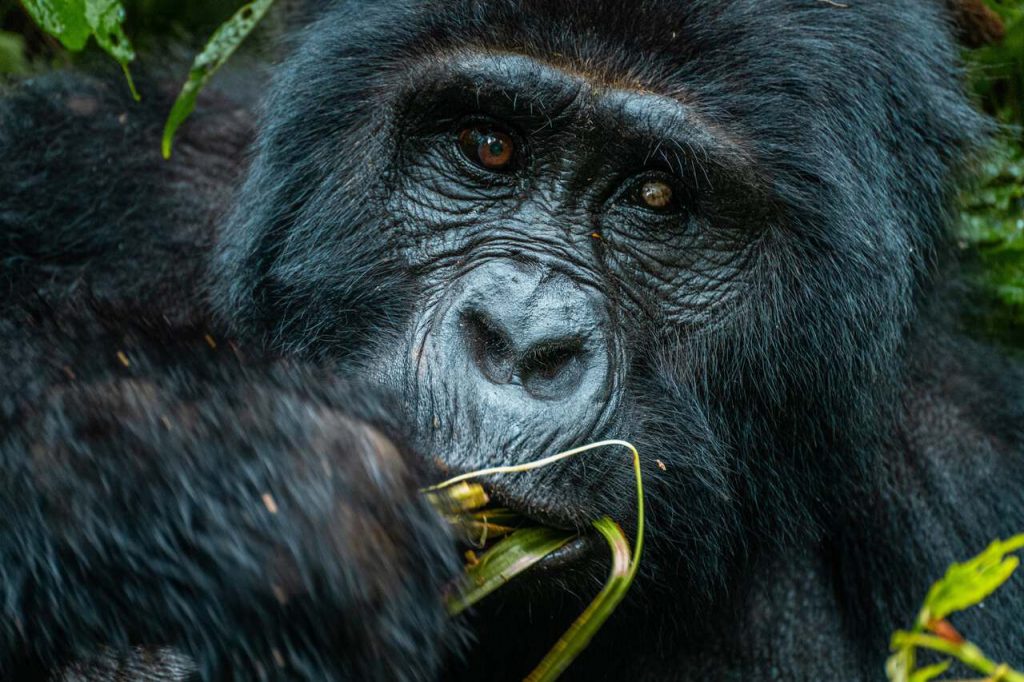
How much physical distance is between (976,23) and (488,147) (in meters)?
2.07

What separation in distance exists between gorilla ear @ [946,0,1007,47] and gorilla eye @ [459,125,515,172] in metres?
1.83

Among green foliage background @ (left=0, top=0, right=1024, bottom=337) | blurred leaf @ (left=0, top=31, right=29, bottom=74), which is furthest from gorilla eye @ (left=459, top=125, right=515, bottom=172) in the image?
blurred leaf @ (left=0, top=31, right=29, bottom=74)

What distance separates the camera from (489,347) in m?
2.80

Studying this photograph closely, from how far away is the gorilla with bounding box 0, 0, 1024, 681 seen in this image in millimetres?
2242

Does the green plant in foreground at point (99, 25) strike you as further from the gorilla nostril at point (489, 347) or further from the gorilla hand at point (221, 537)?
the gorilla hand at point (221, 537)

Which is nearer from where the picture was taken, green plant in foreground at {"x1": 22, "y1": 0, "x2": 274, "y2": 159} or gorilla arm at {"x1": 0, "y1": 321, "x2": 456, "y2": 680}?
gorilla arm at {"x1": 0, "y1": 321, "x2": 456, "y2": 680}

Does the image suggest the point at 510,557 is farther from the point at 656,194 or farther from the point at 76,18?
the point at 76,18

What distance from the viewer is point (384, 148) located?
10.5ft

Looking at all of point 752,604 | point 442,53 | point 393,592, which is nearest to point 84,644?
point 393,592

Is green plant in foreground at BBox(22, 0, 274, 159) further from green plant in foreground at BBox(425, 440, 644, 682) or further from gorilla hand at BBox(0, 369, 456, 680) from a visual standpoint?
green plant in foreground at BBox(425, 440, 644, 682)

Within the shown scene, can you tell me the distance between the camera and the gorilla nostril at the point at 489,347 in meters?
2.75

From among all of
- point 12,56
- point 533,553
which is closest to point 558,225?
point 533,553

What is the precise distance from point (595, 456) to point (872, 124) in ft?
3.93

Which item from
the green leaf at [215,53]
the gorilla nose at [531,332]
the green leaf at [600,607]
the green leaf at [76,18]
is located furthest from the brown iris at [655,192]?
the green leaf at [76,18]
